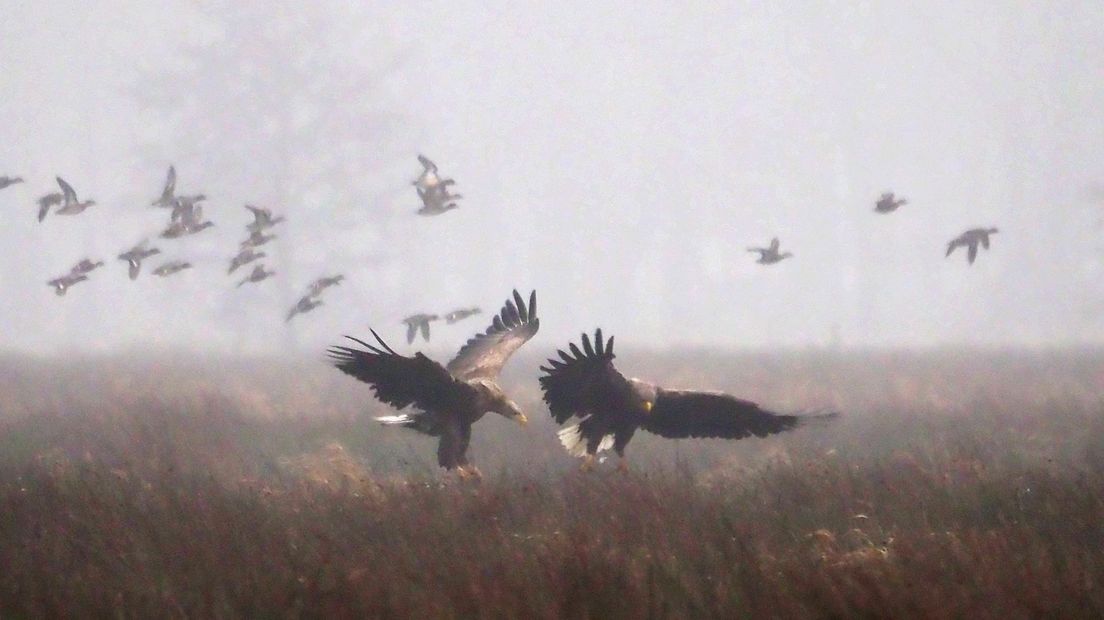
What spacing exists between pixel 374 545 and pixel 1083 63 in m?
113

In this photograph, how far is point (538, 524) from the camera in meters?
5.98

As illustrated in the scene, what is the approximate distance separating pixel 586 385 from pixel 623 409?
444 millimetres

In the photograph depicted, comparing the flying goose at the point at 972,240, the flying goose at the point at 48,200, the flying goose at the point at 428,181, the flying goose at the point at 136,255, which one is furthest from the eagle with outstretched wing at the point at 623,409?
the flying goose at the point at 48,200

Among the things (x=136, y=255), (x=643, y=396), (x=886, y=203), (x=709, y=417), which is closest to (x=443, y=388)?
(x=643, y=396)

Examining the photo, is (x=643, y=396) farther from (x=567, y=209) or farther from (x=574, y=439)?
(x=567, y=209)

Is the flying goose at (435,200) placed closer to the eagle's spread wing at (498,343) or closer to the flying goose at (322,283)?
the eagle's spread wing at (498,343)

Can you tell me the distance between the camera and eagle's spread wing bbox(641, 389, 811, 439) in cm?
720

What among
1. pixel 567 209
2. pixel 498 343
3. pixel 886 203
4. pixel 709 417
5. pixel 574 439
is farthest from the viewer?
pixel 567 209

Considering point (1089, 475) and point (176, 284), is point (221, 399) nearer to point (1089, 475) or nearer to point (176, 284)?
point (1089, 475)

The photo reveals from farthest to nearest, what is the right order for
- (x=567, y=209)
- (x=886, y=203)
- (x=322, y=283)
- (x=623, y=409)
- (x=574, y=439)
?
1. (x=567, y=209)
2. (x=322, y=283)
3. (x=886, y=203)
4. (x=574, y=439)
5. (x=623, y=409)

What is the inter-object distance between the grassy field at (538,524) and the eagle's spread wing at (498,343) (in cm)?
86

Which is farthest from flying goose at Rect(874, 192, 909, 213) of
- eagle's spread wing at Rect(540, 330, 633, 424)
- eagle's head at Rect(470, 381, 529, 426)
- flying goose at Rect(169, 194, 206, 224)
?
flying goose at Rect(169, 194, 206, 224)

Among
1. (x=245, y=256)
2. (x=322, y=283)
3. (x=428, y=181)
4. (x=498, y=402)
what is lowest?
(x=498, y=402)

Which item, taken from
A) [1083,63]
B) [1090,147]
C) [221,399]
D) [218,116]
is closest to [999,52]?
[1090,147]
